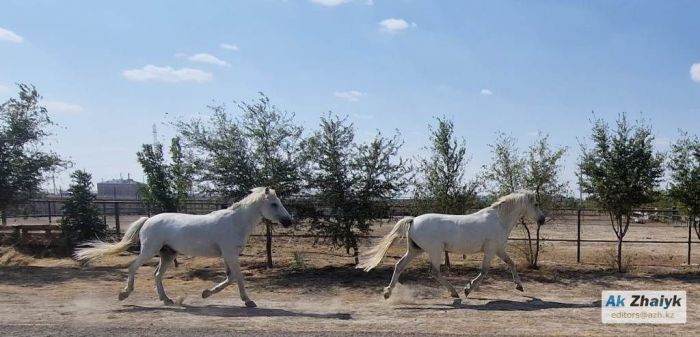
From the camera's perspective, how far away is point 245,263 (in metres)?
13.5

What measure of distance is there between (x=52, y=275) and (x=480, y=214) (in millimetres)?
9273

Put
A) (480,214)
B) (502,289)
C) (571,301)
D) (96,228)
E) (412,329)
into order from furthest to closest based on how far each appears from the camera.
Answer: (96,228)
(502,289)
(480,214)
(571,301)
(412,329)

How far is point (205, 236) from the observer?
849 centimetres

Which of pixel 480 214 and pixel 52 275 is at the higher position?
pixel 480 214

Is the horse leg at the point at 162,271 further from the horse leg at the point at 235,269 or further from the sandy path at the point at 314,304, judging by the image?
the horse leg at the point at 235,269

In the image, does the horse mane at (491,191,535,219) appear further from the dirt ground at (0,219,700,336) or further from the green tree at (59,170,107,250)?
the green tree at (59,170,107,250)

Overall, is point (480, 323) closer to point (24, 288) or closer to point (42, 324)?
point (42, 324)

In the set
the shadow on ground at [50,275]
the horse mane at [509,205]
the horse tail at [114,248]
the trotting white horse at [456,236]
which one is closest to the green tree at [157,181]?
the shadow on ground at [50,275]

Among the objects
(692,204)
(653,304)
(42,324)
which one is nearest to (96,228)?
(42,324)

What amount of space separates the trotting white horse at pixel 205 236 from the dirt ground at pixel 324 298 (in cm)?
49

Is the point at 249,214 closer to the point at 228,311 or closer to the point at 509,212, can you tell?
the point at 228,311

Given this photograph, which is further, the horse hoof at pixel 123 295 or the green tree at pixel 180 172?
the green tree at pixel 180 172

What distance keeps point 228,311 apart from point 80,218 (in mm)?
9577

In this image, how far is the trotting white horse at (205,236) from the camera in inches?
332
